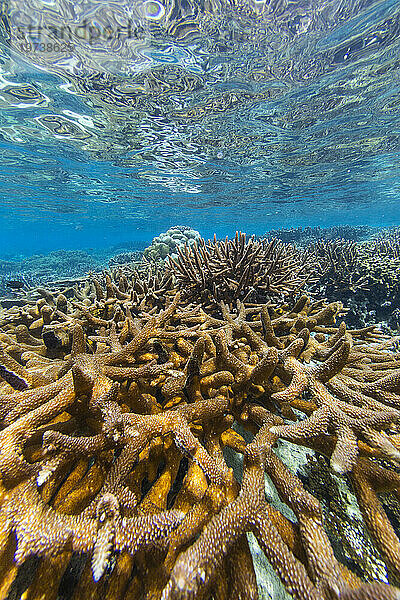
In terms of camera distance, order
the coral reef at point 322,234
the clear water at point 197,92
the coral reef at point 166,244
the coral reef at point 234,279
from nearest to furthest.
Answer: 1. the coral reef at point 234,279
2. the clear water at point 197,92
3. the coral reef at point 166,244
4. the coral reef at point 322,234

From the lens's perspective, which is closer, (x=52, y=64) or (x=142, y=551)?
(x=142, y=551)

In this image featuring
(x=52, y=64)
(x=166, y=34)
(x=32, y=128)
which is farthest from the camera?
(x=32, y=128)

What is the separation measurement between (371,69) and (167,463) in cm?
1435

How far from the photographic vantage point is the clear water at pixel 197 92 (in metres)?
6.98

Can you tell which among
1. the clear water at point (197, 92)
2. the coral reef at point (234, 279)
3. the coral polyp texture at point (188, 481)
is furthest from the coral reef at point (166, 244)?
the coral polyp texture at point (188, 481)

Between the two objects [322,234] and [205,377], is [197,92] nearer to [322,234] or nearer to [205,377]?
[205,377]

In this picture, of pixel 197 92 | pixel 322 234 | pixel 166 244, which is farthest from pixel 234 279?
pixel 322 234

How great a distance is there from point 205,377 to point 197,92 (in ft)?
40.8

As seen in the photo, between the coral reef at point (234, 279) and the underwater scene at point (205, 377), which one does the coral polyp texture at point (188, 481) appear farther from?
the coral reef at point (234, 279)

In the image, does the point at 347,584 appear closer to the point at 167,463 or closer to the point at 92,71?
the point at 167,463

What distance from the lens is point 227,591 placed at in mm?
842

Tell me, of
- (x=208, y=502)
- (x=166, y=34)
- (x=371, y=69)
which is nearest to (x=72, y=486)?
(x=208, y=502)

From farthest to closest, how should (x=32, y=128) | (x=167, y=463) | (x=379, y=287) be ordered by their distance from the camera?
(x=32, y=128) → (x=379, y=287) → (x=167, y=463)

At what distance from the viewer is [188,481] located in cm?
108
